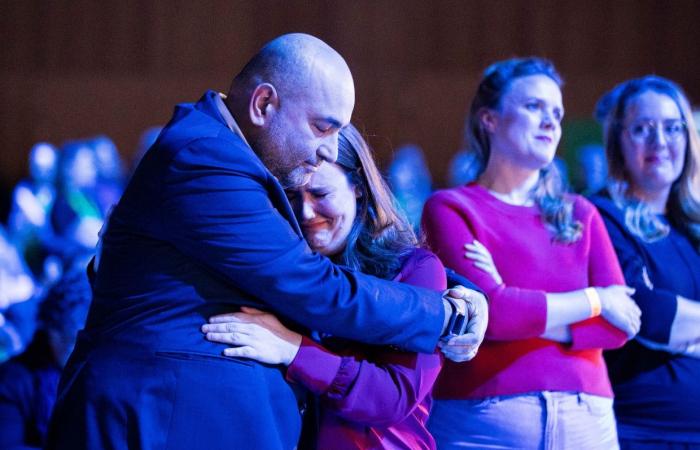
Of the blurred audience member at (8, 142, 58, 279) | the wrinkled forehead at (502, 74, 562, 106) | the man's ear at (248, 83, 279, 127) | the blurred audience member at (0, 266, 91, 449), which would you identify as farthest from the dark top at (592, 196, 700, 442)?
the blurred audience member at (8, 142, 58, 279)

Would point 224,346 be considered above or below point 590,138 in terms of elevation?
above

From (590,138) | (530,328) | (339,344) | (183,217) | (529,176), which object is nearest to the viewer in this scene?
(183,217)

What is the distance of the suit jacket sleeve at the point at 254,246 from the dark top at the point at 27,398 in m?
1.04

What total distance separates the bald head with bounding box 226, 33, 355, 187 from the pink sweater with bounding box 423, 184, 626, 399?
0.66 m

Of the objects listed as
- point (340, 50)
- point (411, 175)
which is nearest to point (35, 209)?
point (340, 50)

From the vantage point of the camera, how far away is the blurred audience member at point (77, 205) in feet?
17.9

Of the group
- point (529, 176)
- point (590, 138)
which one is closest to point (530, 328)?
point (529, 176)

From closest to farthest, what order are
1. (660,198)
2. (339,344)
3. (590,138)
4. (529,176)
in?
1. (339,344)
2. (529,176)
3. (660,198)
4. (590,138)

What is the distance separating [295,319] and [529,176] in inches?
41.2

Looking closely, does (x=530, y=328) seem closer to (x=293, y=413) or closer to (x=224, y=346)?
(x=293, y=413)

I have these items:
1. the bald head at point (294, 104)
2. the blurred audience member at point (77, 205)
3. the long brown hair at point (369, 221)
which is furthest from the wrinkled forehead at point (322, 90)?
the blurred audience member at point (77, 205)

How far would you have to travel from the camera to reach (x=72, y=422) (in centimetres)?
137

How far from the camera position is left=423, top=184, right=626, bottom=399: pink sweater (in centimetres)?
200

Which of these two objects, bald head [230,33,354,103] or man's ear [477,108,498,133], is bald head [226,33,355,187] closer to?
bald head [230,33,354,103]
